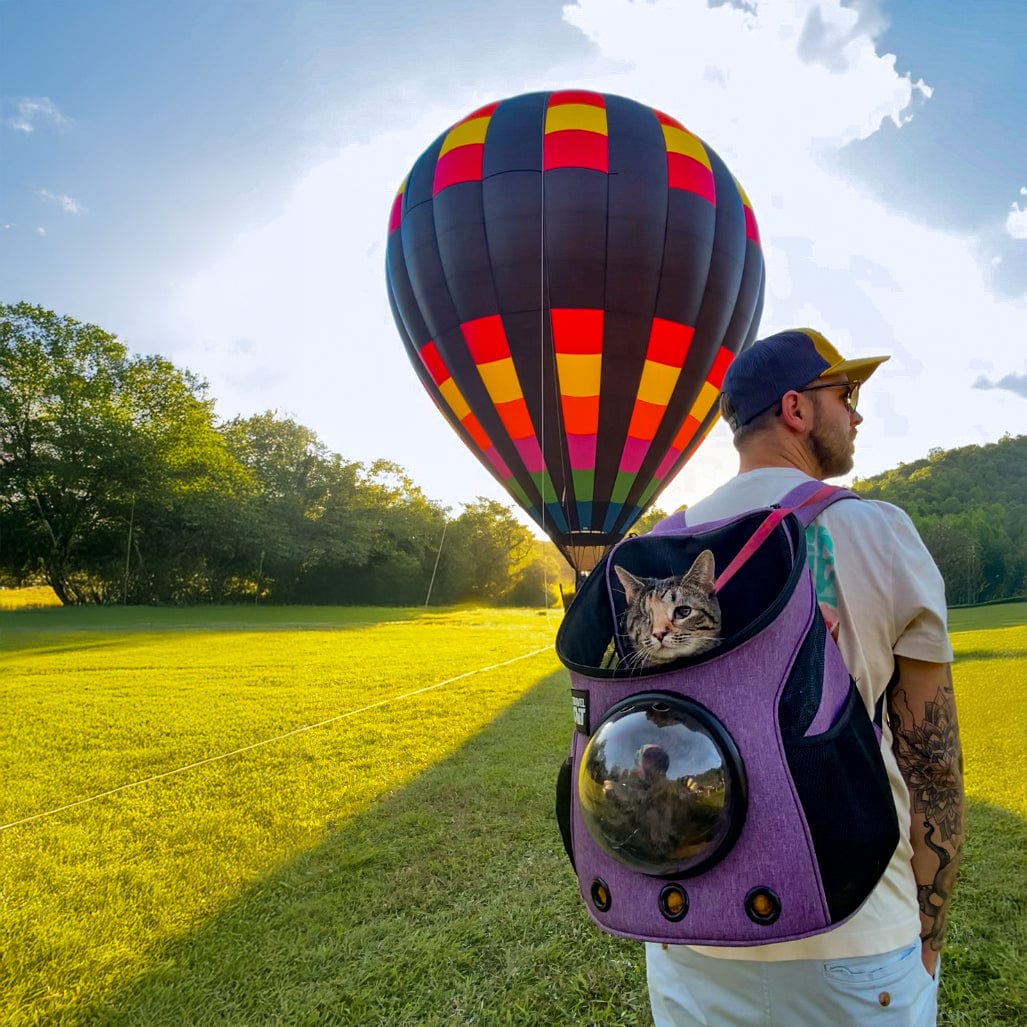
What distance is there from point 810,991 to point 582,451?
5815mm

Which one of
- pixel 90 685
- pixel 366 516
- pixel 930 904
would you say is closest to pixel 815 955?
pixel 930 904

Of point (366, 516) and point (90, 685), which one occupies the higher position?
point (366, 516)

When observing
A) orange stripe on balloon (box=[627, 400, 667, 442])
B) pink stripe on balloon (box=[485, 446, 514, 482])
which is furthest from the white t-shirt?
pink stripe on balloon (box=[485, 446, 514, 482])

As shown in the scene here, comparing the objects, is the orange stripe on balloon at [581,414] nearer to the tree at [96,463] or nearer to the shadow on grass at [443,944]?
the shadow on grass at [443,944]

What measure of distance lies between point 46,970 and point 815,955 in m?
2.43

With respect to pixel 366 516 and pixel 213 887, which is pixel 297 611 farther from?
pixel 213 887

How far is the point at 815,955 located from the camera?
887 millimetres

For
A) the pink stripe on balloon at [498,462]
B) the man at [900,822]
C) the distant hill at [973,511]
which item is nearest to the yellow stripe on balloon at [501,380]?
the pink stripe on balloon at [498,462]

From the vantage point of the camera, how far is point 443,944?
2137 mm

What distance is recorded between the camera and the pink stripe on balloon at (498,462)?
699 cm

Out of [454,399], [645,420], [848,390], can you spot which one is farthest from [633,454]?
[848,390]

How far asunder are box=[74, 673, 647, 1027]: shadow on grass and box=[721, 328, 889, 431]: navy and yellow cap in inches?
67.8

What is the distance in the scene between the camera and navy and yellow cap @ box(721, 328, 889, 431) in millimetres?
1146

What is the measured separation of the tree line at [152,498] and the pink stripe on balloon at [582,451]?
20454mm
